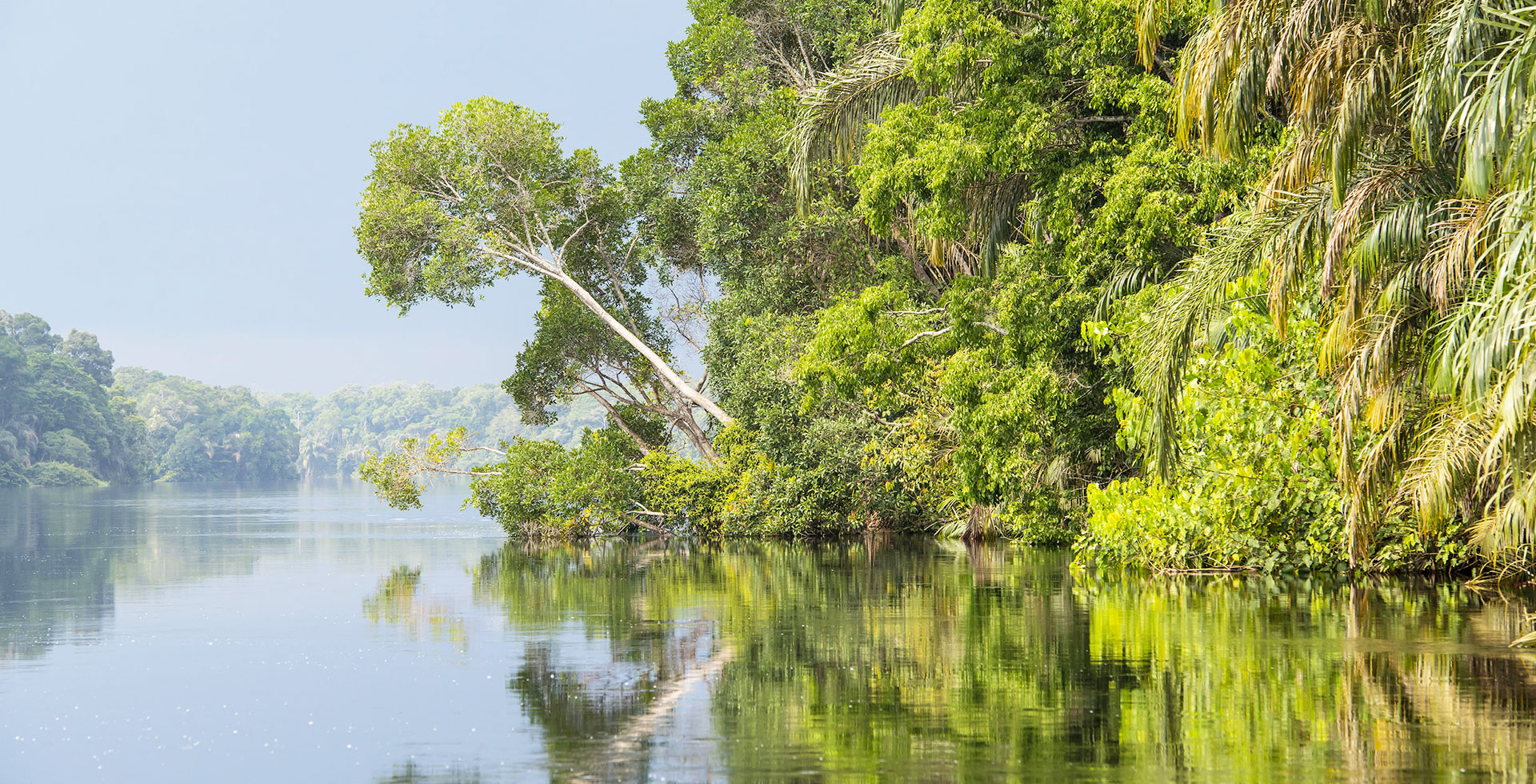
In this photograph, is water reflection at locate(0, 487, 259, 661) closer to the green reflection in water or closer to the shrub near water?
the green reflection in water

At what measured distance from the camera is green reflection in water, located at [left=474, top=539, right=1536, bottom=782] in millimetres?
6027

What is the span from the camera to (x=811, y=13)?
2650 centimetres

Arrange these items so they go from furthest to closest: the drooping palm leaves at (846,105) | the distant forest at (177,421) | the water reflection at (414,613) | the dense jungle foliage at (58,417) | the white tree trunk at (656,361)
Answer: the distant forest at (177,421)
the dense jungle foliage at (58,417)
the white tree trunk at (656,361)
the drooping palm leaves at (846,105)
the water reflection at (414,613)

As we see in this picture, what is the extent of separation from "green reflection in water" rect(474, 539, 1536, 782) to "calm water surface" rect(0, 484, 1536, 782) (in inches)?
1.2

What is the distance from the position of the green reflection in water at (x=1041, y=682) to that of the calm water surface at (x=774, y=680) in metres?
0.03

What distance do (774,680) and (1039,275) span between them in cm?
1038

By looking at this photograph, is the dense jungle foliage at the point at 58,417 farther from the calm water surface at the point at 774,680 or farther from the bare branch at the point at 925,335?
the calm water surface at the point at 774,680

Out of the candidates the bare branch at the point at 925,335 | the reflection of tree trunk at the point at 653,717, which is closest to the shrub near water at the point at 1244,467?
the bare branch at the point at 925,335

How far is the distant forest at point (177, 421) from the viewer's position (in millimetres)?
94625

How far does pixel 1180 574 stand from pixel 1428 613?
4484 millimetres

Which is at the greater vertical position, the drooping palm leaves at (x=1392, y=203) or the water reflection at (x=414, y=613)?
the drooping palm leaves at (x=1392, y=203)

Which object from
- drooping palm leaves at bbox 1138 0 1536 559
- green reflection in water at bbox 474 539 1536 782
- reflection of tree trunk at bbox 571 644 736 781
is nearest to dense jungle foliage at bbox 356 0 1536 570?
drooping palm leaves at bbox 1138 0 1536 559

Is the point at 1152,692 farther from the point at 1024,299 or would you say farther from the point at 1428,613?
the point at 1024,299

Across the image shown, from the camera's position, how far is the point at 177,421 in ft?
425
